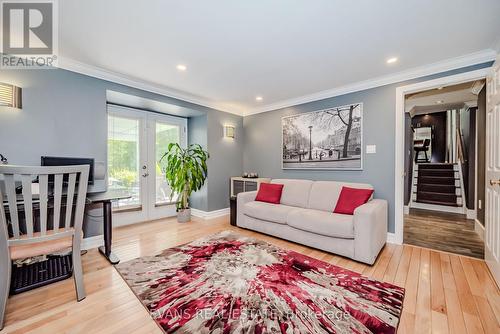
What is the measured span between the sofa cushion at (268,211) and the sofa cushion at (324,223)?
0.42 ft

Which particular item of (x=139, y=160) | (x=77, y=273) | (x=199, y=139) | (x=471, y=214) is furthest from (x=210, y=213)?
(x=471, y=214)

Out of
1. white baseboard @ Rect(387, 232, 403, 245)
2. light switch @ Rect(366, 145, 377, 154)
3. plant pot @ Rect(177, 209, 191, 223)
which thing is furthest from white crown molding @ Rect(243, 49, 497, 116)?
plant pot @ Rect(177, 209, 191, 223)

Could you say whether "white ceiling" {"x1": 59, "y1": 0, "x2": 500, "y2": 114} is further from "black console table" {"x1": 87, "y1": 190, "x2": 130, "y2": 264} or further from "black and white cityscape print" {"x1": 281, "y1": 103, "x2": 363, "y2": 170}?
"black console table" {"x1": 87, "y1": 190, "x2": 130, "y2": 264}

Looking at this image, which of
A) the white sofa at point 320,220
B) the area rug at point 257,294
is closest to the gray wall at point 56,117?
the area rug at point 257,294

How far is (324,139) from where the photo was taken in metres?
3.62

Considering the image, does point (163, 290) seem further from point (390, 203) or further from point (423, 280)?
point (390, 203)

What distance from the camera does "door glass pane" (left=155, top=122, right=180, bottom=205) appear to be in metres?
4.10

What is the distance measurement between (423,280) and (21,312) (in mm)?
3413

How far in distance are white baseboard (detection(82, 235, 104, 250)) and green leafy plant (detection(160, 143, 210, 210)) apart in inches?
55.1

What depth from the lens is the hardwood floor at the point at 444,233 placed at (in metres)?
2.72

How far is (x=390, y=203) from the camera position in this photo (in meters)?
2.96

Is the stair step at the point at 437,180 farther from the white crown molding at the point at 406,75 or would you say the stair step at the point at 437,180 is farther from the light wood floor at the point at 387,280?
the white crown molding at the point at 406,75

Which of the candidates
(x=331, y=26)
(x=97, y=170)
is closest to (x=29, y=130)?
(x=97, y=170)

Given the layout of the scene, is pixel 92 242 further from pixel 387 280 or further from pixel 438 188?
pixel 438 188
